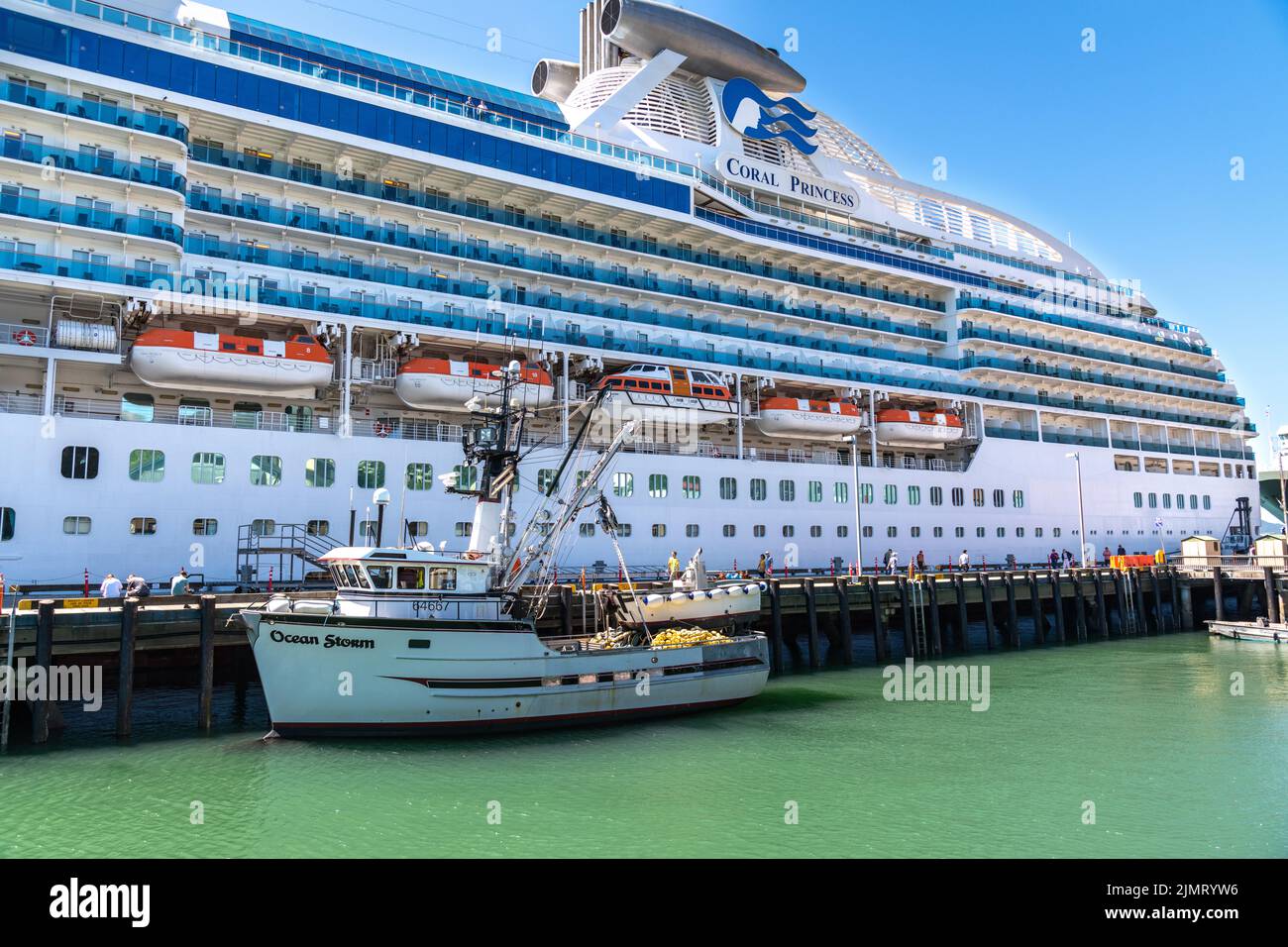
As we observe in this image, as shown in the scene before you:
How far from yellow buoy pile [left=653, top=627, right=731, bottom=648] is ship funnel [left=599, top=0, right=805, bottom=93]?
29242 mm

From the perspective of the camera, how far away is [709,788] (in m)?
14.1

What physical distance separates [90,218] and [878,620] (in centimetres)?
2673

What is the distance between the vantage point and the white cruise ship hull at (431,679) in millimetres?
16438

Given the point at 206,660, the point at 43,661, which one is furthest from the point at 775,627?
the point at 43,661

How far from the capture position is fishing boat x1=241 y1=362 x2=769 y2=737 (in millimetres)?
16516

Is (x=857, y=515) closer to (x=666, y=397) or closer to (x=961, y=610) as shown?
(x=961, y=610)

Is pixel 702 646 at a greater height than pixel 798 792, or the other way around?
pixel 702 646

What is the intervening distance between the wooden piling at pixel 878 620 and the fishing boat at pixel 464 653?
369 inches

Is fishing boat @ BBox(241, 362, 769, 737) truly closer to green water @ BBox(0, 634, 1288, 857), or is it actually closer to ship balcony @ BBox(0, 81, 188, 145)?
green water @ BBox(0, 634, 1288, 857)

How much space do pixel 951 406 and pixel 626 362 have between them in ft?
64.1
